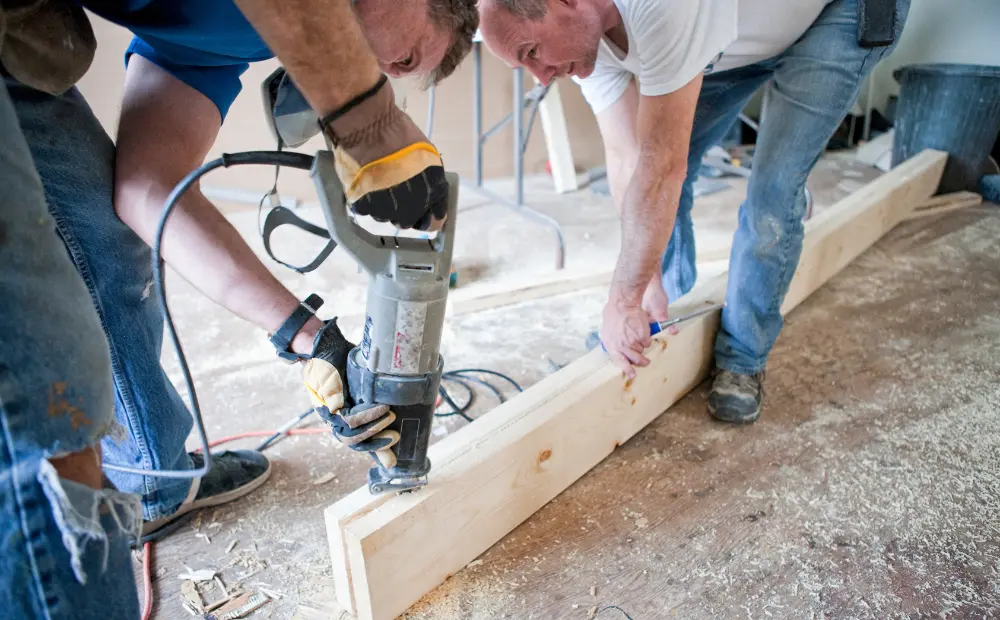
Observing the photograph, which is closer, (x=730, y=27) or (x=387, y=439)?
(x=387, y=439)

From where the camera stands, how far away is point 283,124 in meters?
1.08

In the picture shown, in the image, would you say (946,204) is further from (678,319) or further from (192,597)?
(192,597)

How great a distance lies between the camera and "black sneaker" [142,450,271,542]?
58.1 inches

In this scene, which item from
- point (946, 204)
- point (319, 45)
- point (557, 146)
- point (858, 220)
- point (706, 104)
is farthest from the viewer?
point (557, 146)

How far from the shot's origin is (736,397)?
1797 mm

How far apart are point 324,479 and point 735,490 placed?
0.98 metres

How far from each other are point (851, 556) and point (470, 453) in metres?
0.81

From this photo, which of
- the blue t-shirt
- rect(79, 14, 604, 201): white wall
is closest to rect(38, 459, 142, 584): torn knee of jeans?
the blue t-shirt

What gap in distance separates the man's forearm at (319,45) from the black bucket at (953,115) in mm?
3654

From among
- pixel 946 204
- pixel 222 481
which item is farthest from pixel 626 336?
pixel 946 204

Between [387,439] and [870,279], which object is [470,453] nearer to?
[387,439]

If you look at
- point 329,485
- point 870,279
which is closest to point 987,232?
point 870,279

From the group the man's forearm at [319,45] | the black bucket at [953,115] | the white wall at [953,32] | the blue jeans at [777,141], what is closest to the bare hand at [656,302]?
the blue jeans at [777,141]

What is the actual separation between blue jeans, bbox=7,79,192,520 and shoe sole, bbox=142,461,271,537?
0.06 meters
